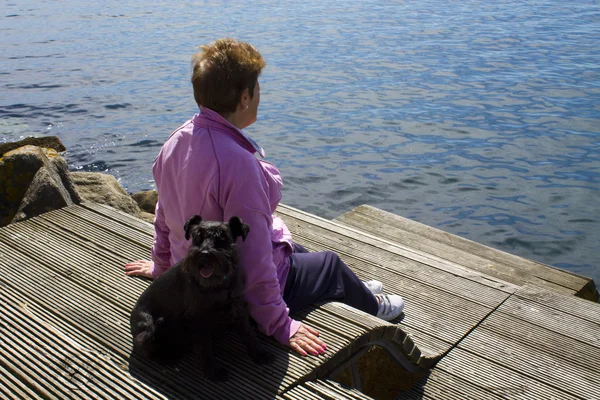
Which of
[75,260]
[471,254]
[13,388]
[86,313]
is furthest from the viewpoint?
[471,254]

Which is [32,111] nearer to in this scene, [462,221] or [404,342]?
[462,221]

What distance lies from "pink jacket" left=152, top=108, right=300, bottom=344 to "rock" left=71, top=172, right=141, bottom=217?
12.5ft

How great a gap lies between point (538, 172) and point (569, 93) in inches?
197

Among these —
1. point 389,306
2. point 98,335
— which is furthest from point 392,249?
point 98,335

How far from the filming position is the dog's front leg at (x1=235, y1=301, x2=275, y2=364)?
315 cm

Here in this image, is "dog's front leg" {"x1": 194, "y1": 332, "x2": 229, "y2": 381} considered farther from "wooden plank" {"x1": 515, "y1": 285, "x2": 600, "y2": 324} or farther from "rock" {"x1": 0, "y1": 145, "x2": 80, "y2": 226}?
"rock" {"x1": 0, "y1": 145, "x2": 80, "y2": 226}

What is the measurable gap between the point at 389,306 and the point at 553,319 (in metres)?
1.41

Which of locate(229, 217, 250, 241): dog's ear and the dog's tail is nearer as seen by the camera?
locate(229, 217, 250, 241): dog's ear

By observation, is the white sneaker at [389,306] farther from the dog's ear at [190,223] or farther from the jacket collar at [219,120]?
the dog's ear at [190,223]

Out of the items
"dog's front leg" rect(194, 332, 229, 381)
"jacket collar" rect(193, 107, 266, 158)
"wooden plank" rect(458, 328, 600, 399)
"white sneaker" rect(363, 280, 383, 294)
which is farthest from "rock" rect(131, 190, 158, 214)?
"dog's front leg" rect(194, 332, 229, 381)

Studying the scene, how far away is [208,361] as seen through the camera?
9.93ft

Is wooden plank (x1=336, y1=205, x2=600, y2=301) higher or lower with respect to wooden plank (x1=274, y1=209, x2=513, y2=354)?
lower

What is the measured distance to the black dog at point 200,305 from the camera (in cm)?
284

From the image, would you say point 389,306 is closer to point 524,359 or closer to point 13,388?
point 524,359
